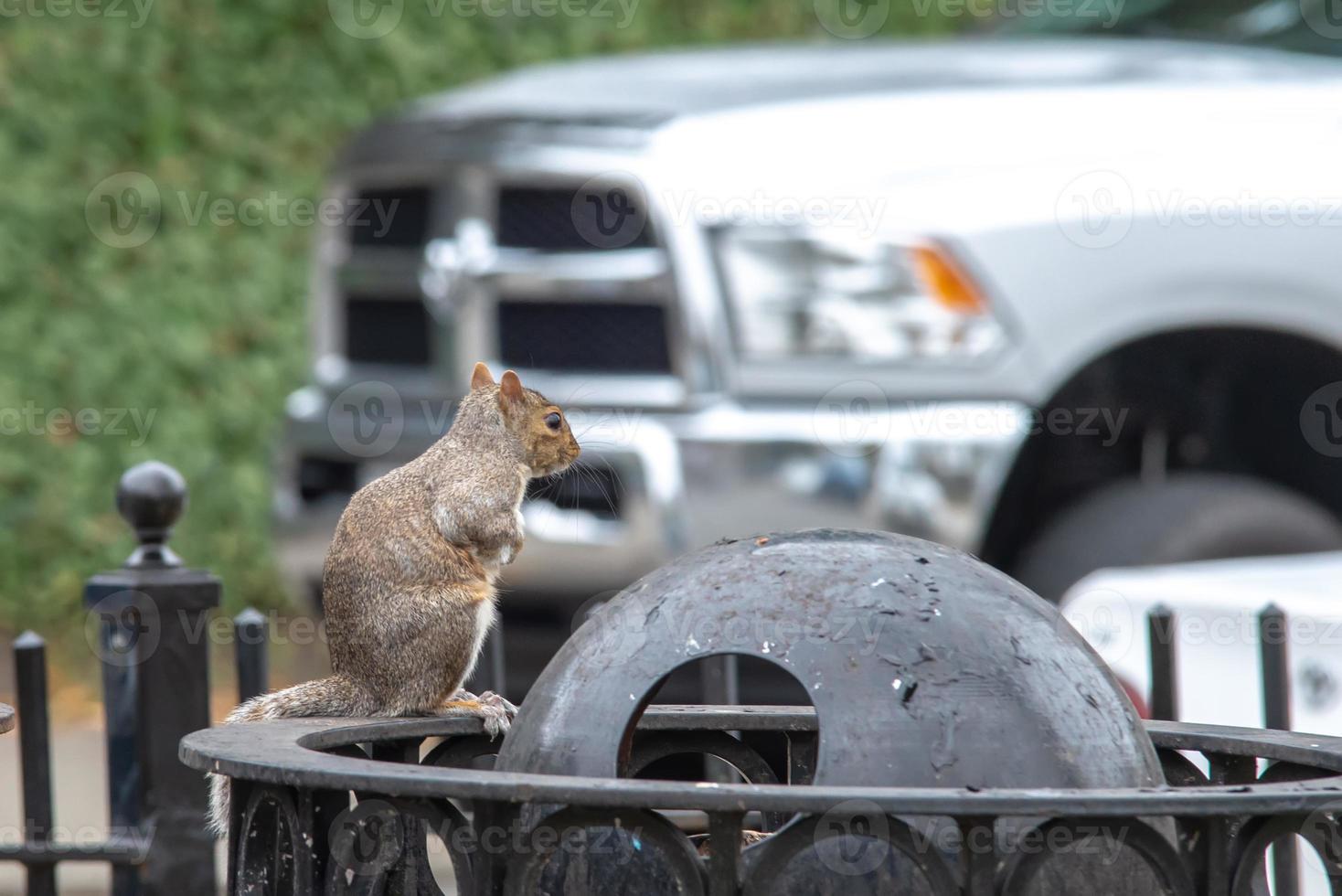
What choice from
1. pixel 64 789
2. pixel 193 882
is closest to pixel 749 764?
pixel 193 882

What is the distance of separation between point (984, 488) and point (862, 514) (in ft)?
1.00

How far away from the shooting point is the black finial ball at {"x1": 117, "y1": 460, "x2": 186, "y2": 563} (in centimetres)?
347

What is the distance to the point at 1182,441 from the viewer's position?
4883 mm

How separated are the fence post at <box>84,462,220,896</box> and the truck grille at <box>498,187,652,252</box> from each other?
68.9 inches

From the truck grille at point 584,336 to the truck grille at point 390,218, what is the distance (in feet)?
1.75

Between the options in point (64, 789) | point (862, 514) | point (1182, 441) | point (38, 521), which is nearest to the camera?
point (862, 514)

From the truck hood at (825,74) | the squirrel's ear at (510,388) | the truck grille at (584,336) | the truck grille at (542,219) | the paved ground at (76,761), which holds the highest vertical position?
the truck hood at (825,74)

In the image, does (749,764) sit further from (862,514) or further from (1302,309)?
(1302,309)

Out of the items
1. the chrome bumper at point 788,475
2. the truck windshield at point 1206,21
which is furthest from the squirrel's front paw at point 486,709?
the truck windshield at point 1206,21

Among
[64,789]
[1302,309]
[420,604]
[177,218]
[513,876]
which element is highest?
[177,218]

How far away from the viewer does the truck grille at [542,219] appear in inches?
193

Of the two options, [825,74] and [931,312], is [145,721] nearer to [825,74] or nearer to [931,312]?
[931,312]

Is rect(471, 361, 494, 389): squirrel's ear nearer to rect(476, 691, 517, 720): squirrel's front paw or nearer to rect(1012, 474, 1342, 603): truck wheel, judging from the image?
rect(476, 691, 517, 720): squirrel's front paw

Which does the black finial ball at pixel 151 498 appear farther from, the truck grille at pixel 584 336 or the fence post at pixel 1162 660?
the fence post at pixel 1162 660
